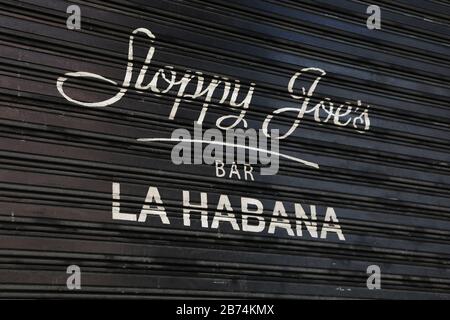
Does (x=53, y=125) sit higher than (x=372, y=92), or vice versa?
(x=372, y=92)

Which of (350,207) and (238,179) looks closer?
(238,179)

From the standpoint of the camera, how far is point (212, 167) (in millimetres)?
5531

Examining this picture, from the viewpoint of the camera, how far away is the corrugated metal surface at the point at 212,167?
16.2 ft

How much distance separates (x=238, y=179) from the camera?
5.62 m

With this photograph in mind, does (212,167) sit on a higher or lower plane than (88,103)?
lower

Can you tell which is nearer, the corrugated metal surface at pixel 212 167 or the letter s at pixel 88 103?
the corrugated metal surface at pixel 212 167

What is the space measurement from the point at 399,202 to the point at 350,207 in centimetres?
51

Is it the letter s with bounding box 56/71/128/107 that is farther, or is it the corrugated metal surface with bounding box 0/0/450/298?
the letter s with bounding box 56/71/128/107

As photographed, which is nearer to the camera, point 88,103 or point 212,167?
point 88,103

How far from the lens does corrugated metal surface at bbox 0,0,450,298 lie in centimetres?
493
